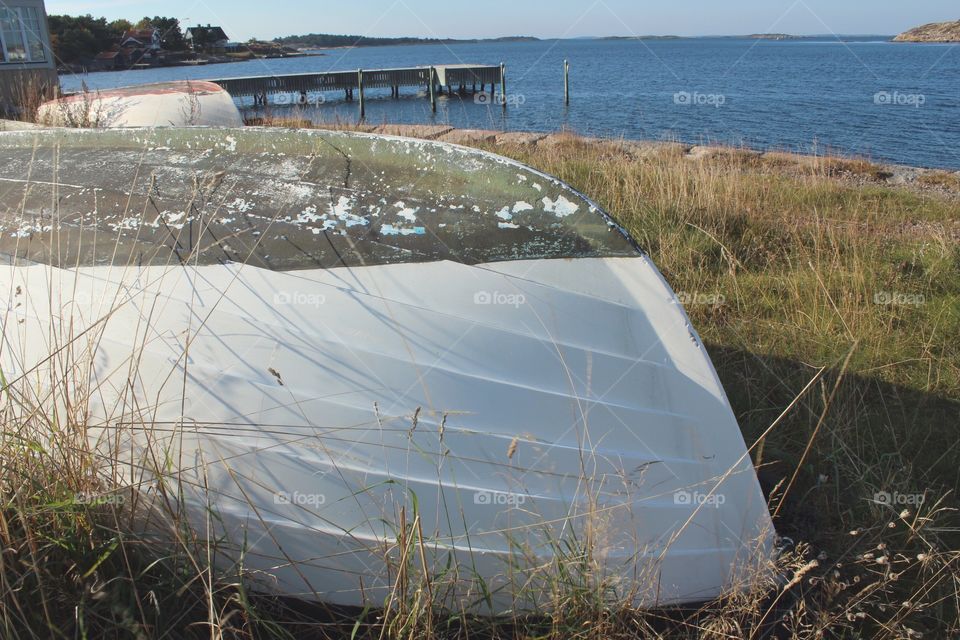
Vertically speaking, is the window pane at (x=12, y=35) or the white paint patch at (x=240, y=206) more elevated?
the window pane at (x=12, y=35)

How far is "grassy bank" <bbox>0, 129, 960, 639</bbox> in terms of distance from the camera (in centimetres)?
151

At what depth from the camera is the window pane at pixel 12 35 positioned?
14695 mm

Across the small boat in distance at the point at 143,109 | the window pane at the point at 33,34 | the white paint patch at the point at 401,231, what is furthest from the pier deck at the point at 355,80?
the white paint patch at the point at 401,231

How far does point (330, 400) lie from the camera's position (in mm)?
1619

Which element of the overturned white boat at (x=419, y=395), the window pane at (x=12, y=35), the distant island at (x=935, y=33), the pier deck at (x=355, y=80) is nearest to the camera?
the overturned white boat at (x=419, y=395)

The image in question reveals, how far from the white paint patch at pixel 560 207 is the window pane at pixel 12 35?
17204mm

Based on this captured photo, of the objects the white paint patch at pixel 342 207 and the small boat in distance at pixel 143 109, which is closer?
the white paint patch at pixel 342 207

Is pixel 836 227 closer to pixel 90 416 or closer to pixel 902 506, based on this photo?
pixel 902 506

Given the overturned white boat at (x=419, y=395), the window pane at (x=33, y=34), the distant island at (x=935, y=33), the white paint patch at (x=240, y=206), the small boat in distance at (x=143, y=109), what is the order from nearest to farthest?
the overturned white boat at (x=419, y=395) < the white paint patch at (x=240, y=206) < the small boat in distance at (x=143, y=109) < the window pane at (x=33, y=34) < the distant island at (x=935, y=33)

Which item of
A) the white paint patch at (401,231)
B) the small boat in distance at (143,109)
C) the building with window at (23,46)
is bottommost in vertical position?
the white paint patch at (401,231)

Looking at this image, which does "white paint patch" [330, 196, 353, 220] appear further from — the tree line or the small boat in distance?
the tree line

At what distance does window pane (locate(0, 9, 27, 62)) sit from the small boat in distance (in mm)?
7318

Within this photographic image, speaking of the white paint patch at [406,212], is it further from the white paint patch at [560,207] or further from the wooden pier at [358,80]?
the wooden pier at [358,80]

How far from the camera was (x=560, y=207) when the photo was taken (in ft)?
5.80
